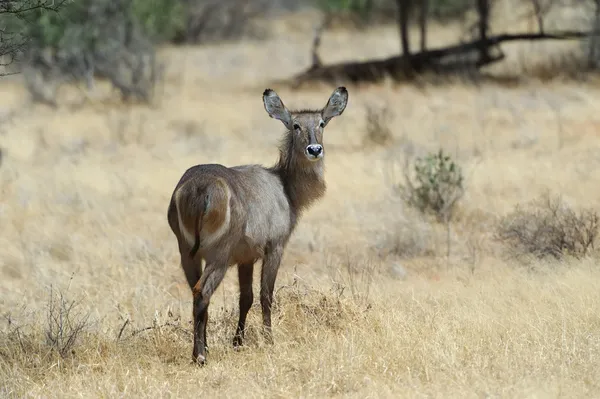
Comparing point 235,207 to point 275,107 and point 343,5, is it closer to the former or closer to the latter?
point 275,107

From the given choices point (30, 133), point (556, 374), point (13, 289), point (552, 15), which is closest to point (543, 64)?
point (552, 15)

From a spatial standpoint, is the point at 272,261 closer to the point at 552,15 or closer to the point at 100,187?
the point at 100,187

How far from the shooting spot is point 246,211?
232 inches

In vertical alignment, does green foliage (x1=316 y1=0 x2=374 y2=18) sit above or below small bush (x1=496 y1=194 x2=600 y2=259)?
above

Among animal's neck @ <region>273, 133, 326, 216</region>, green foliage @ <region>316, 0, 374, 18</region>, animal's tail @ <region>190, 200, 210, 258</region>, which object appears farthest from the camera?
green foliage @ <region>316, 0, 374, 18</region>

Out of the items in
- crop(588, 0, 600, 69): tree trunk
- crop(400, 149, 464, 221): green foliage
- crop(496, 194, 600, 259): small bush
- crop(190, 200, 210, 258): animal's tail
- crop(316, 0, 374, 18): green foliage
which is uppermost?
crop(316, 0, 374, 18): green foliage

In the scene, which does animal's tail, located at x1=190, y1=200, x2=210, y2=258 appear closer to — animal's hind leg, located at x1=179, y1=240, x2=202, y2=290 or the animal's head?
animal's hind leg, located at x1=179, y1=240, x2=202, y2=290

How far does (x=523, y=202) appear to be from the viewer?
10594 mm

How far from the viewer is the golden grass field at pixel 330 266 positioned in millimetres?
5562

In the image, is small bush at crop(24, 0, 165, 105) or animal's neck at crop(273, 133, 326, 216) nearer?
animal's neck at crop(273, 133, 326, 216)

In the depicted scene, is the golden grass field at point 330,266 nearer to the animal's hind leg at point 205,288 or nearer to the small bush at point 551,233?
the small bush at point 551,233

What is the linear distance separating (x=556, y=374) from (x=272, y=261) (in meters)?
1.91

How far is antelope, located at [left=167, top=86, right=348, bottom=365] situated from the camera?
5582 millimetres

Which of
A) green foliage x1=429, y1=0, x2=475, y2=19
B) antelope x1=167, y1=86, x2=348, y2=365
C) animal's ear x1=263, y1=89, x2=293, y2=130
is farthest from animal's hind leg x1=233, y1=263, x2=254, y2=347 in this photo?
green foliage x1=429, y1=0, x2=475, y2=19
